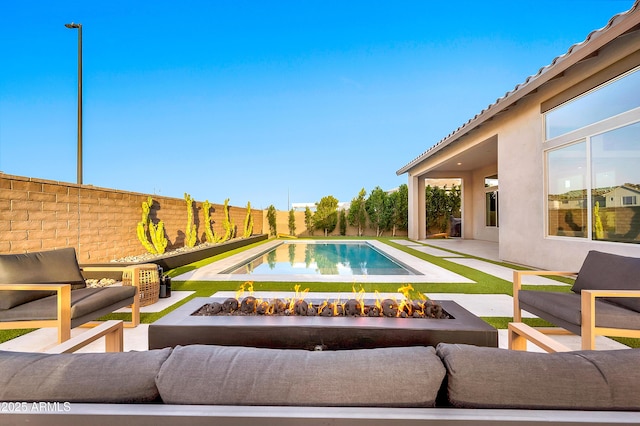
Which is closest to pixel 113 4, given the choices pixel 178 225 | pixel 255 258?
pixel 178 225

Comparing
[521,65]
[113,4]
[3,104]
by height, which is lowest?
Answer: [3,104]

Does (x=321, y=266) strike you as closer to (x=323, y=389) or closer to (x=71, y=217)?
(x=71, y=217)

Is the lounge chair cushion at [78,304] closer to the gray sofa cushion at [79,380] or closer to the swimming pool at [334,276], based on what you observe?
the gray sofa cushion at [79,380]

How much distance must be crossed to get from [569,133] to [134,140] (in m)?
17.1

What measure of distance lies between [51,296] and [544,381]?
3.88 metres

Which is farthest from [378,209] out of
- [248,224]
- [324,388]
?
[324,388]

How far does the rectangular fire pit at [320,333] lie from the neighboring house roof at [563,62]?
4.94 m

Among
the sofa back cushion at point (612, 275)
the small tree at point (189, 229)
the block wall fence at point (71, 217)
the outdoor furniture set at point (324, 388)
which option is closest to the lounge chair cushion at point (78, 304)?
the outdoor furniture set at point (324, 388)

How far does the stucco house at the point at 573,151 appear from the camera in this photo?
16.3 feet

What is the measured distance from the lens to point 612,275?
289 cm

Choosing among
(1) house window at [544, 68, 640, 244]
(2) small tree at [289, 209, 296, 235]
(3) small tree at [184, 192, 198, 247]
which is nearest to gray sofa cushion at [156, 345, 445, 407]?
(1) house window at [544, 68, 640, 244]

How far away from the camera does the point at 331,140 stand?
21891mm

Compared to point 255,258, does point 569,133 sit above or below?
above

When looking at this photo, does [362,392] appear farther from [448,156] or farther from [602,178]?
[448,156]
